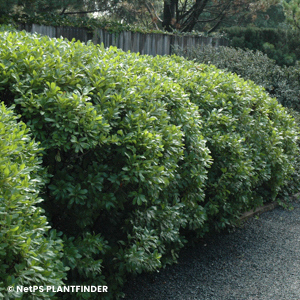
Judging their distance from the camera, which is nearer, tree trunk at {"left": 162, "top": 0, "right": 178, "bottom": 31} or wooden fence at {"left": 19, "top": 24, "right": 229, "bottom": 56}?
wooden fence at {"left": 19, "top": 24, "right": 229, "bottom": 56}

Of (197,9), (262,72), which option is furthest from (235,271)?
(197,9)

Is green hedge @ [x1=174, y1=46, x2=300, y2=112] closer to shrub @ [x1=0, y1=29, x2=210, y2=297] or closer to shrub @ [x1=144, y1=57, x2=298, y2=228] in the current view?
shrub @ [x1=144, y1=57, x2=298, y2=228]

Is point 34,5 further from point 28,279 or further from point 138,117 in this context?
point 28,279

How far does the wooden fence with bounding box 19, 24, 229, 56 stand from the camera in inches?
335

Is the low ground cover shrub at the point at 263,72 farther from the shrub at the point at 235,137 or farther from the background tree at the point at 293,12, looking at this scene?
the background tree at the point at 293,12

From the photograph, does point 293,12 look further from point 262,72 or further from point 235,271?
point 235,271

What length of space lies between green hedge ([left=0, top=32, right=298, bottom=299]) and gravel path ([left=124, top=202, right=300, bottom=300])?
0.26 metres

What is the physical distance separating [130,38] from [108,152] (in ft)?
24.6

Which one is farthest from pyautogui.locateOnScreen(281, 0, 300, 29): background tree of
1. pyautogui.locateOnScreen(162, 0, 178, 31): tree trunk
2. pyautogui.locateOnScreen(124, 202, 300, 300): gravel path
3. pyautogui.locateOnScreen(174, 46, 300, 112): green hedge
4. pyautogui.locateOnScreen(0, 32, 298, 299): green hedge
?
pyautogui.locateOnScreen(0, 32, 298, 299): green hedge

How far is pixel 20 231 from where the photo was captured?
7.40 ft

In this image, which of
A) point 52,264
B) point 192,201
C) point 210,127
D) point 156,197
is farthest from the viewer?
point 210,127

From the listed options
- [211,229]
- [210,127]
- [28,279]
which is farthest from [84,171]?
[211,229]

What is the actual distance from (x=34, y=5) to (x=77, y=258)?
6.67 m

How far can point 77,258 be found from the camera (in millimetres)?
3012
